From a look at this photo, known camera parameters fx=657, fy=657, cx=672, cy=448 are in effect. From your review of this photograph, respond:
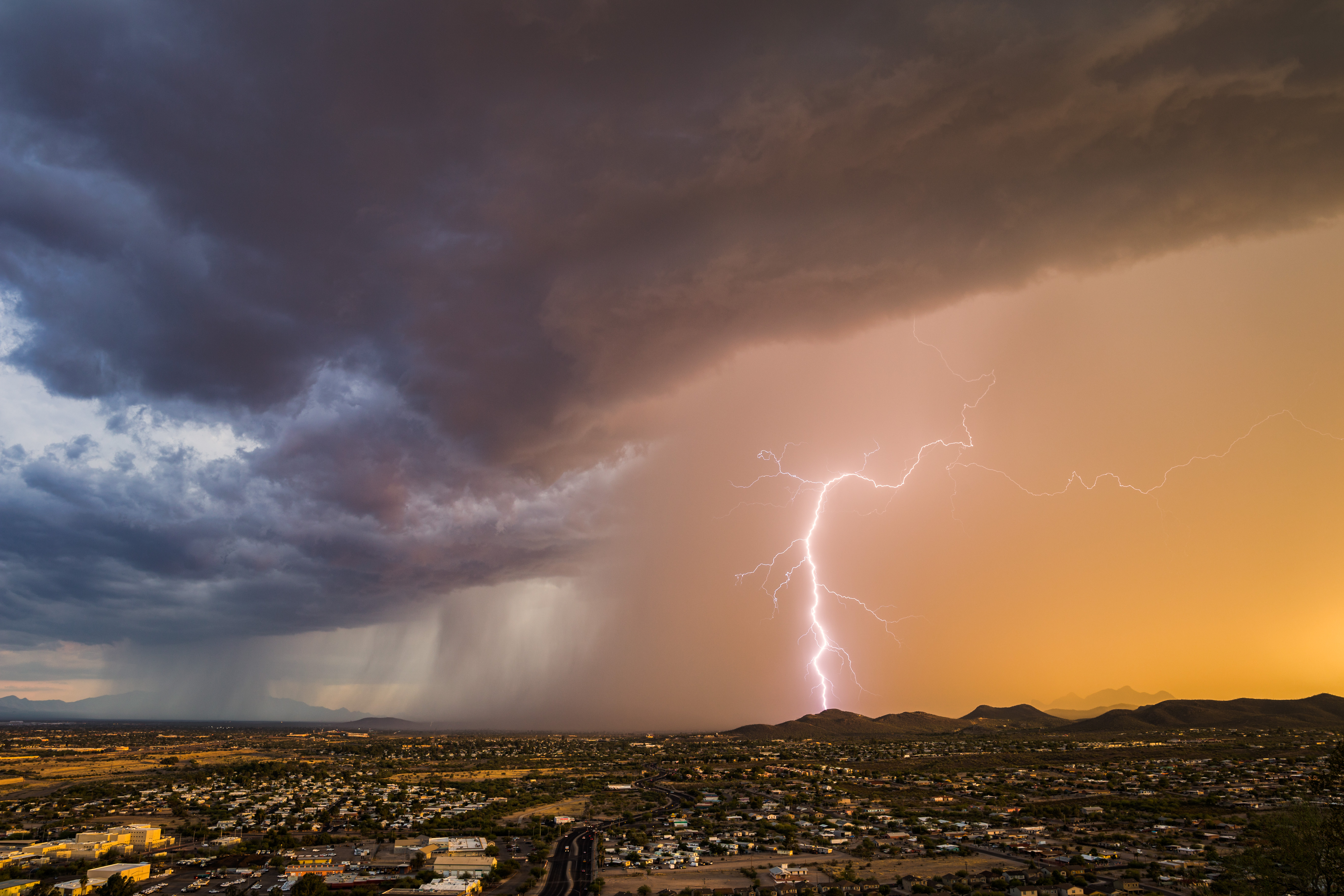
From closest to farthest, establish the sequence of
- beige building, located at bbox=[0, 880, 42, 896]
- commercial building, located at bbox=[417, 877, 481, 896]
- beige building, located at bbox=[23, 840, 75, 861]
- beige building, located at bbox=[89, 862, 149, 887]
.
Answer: beige building, located at bbox=[0, 880, 42, 896], commercial building, located at bbox=[417, 877, 481, 896], beige building, located at bbox=[89, 862, 149, 887], beige building, located at bbox=[23, 840, 75, 861]

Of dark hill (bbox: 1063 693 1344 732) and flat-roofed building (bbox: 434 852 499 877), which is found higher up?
flat-roofed building (bbox: 434 852 499 877)

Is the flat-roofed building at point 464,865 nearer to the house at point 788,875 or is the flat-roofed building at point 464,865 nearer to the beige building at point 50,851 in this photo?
the house at point 788,875

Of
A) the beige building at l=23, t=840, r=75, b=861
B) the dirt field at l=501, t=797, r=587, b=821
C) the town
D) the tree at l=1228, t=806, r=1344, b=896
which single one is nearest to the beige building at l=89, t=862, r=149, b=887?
the town

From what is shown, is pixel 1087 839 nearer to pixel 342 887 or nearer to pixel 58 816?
pixel 342 887

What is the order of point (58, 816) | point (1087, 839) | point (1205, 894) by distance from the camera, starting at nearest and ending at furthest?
point (1205, 894)
point (1087, 839)
point (58, 816)

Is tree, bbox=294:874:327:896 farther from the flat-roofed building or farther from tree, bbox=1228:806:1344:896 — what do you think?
tree, bbox=1228:806:1344:896

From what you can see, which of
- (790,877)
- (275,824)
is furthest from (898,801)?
(275,824)

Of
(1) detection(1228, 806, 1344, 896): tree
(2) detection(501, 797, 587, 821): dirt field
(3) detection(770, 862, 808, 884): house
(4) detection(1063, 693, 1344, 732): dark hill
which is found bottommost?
(4) detection(1063, 693, 1344, 732): dark hill
